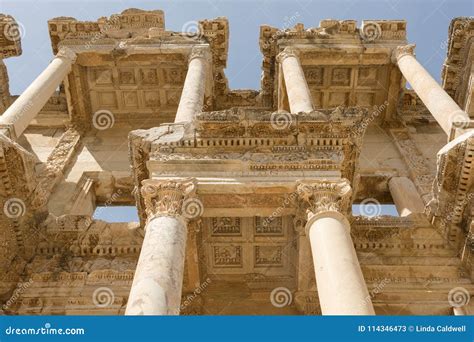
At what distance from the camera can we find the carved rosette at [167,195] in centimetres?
1101

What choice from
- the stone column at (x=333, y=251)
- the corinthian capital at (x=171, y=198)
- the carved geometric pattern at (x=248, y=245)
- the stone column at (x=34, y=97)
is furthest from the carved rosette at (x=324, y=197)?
the stone column at (x=34, y=97)

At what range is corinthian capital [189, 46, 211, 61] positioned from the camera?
19.4 meters

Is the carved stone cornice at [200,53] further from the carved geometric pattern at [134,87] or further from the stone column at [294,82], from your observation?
the stone column at [294,82]

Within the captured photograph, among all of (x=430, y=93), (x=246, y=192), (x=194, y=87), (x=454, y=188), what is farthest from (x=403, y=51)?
(x=246, y=192)

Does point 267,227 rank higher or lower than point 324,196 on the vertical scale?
lower

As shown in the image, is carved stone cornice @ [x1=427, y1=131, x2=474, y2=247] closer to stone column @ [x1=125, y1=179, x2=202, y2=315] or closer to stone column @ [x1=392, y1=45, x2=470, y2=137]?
stone column @ [x1=392, y1=45, x2=470, y2=137]

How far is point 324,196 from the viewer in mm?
11344

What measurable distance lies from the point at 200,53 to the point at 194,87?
3.29 meters

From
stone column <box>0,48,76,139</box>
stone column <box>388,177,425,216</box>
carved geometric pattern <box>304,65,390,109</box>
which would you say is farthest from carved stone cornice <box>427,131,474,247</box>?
stone column <box>0,48,76,139</box>

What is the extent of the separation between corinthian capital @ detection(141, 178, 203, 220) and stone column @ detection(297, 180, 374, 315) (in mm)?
2275

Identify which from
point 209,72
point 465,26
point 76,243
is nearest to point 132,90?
point 209,72

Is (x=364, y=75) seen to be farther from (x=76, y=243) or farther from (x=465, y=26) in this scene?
(x=76, y=243)

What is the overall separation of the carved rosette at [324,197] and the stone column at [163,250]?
91.1 inches

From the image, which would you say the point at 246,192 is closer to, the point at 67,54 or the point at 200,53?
the point at 200,53
